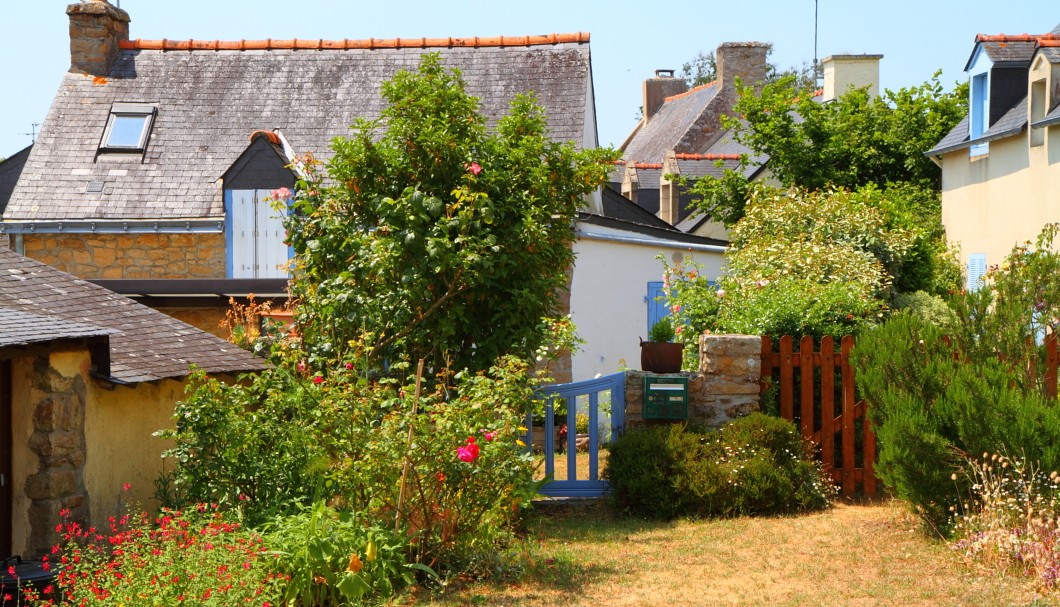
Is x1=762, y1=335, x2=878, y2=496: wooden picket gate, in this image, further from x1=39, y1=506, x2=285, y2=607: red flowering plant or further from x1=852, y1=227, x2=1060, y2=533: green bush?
x1=39, y1=506, x2=285, y2=607: red flowering plant

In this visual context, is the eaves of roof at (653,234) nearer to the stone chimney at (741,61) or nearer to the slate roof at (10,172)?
the slate roof at (10,172)

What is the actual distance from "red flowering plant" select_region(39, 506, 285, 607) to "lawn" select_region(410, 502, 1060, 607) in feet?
3.55

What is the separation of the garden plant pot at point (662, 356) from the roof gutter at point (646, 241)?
5133 mm

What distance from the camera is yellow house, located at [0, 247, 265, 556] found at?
6789 mm

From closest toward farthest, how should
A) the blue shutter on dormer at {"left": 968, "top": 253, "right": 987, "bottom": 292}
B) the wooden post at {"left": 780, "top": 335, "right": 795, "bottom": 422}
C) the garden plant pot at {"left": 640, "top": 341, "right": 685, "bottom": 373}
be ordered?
the wooden post at {"left": 780, "top": 335, "right": 795, "bottom": 422} < the garden plant pot at {"left": 640, "top": 341, "right": 685, "bottom": 373} < the blue shutter on dormer at {"left": 968, "top": 253, "right": 987, "bottom": 292}

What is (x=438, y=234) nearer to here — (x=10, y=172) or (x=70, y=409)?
(x=70, y=409)

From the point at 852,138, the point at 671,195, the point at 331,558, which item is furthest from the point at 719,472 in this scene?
the point at 671,195

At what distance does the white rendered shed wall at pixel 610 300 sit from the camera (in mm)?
15336

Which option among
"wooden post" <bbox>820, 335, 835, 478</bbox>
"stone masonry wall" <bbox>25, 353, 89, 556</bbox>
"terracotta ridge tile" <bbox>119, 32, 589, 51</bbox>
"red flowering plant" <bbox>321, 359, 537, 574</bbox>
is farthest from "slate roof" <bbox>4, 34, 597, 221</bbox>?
"red flowering plant" <bbox>321, 359, 537, 574</bbox>

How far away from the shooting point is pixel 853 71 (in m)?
25.6

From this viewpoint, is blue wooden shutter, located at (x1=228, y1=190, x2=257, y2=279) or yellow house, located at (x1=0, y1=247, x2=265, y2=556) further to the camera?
blue wooden shutter, located at (x1=228, y1=190, x2=257, y2=279)

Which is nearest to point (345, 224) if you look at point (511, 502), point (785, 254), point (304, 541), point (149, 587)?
point (511, 502)

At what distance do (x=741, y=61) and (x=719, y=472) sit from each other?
25580 millimetres

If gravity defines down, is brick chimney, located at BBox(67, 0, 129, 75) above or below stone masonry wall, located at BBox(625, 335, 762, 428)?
above
